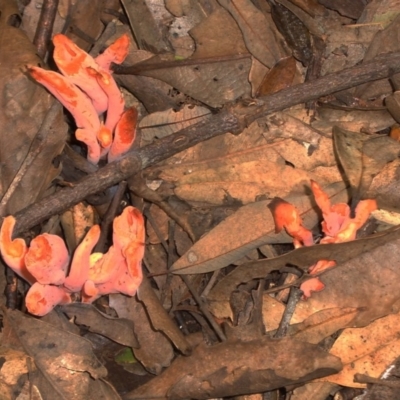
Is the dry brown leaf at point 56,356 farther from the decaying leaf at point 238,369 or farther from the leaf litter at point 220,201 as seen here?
the decaying leaf at point 238,369

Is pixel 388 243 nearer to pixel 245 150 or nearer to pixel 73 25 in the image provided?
pixel 245 150

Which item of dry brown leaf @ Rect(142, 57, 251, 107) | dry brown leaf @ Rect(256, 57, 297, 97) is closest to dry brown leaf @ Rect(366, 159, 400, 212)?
dry brown leaf @ Rect(256, 57, 297, 97)

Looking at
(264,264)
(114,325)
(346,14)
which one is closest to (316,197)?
(264,264)

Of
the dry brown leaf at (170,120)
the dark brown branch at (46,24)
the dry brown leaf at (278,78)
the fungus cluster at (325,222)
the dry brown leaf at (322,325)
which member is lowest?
the dry brown leaf at (322,325)

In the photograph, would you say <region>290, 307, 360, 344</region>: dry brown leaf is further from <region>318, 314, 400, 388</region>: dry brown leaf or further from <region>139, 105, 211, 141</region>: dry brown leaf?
<region>139, 105, 211, 141</region>: dry brown leaf

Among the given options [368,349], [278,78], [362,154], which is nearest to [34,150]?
[278,78]

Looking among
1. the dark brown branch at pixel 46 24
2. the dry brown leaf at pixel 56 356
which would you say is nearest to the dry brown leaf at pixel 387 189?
the dry brown leaf at pixel 56 356
